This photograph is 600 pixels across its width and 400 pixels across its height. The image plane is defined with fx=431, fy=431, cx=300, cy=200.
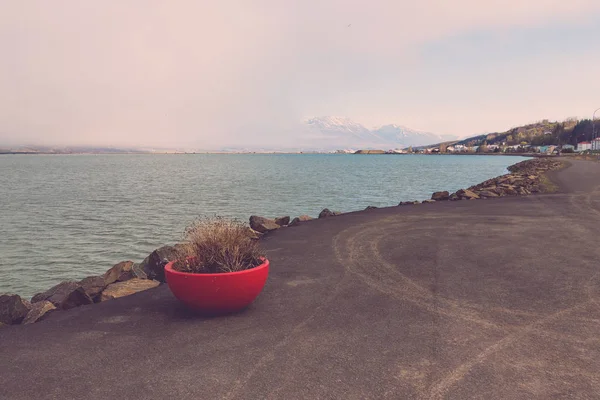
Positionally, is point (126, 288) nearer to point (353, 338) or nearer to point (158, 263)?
point (158, 263)

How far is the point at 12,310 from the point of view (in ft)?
27.6

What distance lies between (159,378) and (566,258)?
9881 millimetres

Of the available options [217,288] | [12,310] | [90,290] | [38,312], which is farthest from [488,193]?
[12,310]

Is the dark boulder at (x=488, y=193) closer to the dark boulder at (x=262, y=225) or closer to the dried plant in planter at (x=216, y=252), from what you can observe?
the dark boulder at (x=262, y=225)

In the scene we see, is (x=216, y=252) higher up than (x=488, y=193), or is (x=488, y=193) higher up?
(x=216, y=252)

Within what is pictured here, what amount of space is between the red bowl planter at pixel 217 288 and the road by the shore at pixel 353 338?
241 mm

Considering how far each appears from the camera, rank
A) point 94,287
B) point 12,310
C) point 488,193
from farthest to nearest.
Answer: point 488,193 → point 94,287 → point 12,310

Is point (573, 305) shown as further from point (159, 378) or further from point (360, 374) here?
point (159, 378)

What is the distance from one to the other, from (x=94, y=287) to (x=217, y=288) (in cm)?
469

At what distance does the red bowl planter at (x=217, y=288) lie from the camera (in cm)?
652

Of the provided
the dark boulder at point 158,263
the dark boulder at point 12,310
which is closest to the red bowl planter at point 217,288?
the dark boulder at point 12,310

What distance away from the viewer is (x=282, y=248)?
41.6 feet

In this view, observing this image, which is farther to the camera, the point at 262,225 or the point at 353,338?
the point at 262,225

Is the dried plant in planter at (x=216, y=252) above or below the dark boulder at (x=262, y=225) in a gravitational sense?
above
